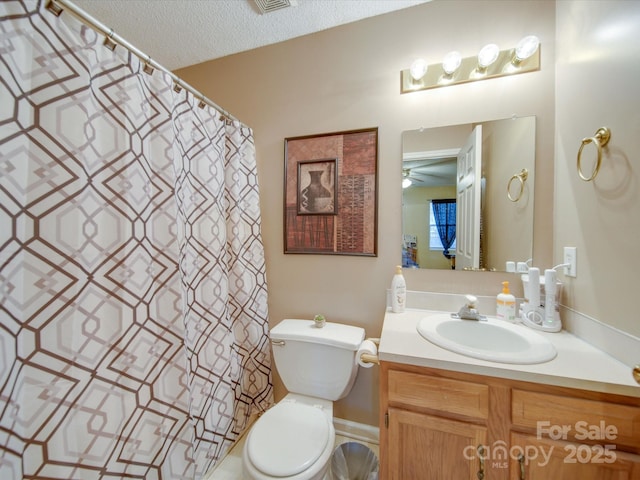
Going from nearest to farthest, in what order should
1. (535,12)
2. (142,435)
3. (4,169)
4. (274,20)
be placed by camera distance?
1. (4,169)
2. (142,435)
3. (535,12)
4. (274,20)

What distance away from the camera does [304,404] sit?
127 centimetres

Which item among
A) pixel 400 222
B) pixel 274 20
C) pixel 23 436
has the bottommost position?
pixel 23 436

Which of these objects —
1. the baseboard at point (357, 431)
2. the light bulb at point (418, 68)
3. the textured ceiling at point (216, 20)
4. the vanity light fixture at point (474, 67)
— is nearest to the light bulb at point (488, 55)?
the vanity light fixture at point (474, 67)

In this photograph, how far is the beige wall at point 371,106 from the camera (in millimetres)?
1204

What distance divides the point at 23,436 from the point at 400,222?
5.24 feet

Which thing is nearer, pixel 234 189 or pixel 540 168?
pixel 540 168

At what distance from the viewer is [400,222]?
139 centimetres

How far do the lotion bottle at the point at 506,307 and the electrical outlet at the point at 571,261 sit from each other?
0.75ft

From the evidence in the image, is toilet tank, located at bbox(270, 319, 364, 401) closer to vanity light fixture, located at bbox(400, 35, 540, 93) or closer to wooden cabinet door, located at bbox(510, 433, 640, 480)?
wooden cabinet door, located at bbox(510, 433, 640, 480)

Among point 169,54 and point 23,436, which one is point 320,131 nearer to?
point 169,54

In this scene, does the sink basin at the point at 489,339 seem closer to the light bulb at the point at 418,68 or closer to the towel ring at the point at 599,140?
the towel ring at the point at 599,140

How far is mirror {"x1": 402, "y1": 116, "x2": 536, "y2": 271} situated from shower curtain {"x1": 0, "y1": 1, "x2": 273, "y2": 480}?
111 cm

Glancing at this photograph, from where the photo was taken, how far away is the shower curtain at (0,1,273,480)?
66cm

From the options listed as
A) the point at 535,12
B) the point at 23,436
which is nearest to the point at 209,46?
the point at 535,12
